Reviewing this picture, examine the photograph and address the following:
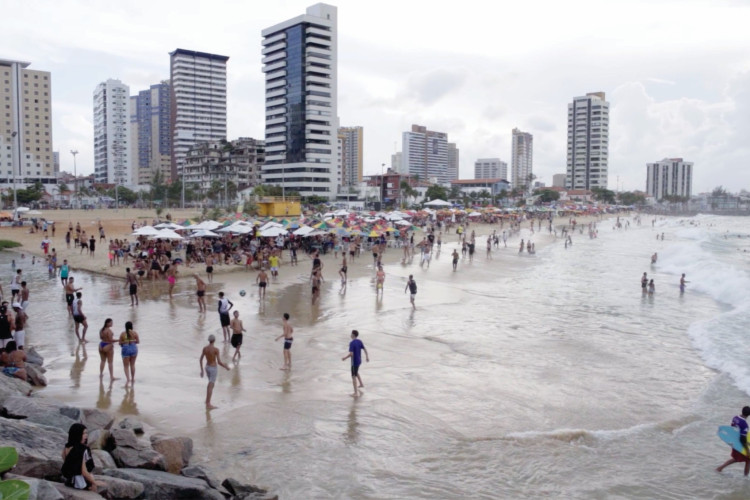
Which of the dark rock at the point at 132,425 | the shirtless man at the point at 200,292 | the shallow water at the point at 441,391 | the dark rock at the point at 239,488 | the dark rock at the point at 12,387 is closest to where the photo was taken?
the dark rock at the point at 239,488

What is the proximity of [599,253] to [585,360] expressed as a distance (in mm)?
33530

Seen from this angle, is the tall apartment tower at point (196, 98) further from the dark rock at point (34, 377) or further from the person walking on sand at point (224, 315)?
the dark rock at point (34, 377)

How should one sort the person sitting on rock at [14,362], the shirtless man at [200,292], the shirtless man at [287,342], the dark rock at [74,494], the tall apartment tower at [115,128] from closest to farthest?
the dark rock at [74,494] → the person sitting on rock at [14,362] → the shirtless man at [287,342] → the shirtless man at [200,292] → the tall apartment tower at [115,128]

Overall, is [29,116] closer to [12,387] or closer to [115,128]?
[115,128]

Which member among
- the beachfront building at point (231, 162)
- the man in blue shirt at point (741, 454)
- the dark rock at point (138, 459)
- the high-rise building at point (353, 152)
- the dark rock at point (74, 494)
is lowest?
the man in blue shirt at point (741, 454)

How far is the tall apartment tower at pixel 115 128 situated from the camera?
497ft

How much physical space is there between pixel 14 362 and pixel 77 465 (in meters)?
5.79

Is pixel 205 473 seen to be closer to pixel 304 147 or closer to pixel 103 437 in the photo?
pixel 103 437

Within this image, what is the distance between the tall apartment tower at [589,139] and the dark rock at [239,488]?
175771mm

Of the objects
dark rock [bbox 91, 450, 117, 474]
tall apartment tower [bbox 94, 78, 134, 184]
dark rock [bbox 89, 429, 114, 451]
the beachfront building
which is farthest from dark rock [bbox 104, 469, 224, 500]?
tall apartment tower [bbox 94, 78, 134, 184]

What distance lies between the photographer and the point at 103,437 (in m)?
7.76

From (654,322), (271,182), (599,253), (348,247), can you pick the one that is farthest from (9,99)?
(654,322)

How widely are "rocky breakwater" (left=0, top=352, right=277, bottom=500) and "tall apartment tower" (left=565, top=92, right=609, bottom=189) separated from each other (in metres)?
176

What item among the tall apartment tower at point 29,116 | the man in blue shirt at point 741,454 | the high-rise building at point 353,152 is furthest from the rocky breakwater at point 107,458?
the high-rise building at point 353,152
